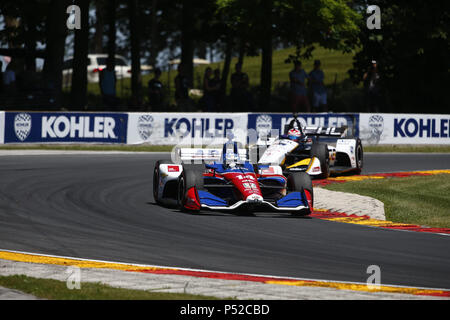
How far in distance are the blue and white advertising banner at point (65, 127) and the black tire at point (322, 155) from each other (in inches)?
319

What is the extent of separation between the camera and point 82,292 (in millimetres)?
7027

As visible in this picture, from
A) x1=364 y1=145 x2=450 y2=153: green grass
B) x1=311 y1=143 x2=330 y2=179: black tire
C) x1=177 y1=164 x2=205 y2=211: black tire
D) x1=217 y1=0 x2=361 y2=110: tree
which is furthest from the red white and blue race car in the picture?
x1=217 y1=0 x2=361 y2=110: tree

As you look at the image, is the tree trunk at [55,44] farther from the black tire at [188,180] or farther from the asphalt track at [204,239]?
the black tire at [188,180]

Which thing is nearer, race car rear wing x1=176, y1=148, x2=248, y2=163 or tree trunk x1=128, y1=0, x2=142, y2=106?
race car rear wing x1=176, y1=148, x2=248, y2=163

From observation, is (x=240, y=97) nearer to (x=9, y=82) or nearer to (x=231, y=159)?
(x=9, y=82)

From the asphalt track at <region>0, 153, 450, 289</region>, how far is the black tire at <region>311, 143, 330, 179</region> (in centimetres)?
363

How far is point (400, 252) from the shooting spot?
9.37 meters

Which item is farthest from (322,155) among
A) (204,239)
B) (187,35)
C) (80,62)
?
(187,35)

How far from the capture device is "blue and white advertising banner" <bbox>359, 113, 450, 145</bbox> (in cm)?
2509

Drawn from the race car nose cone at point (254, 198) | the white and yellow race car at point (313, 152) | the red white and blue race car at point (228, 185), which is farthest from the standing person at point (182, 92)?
the race car nose cone at point (254, 198)

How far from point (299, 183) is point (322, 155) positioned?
4.76 m

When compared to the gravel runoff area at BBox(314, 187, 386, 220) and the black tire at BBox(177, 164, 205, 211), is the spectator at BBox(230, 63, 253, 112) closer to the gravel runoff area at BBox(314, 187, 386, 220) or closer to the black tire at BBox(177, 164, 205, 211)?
the gravel runoff area at BBox(314, 187, 386, 220)
